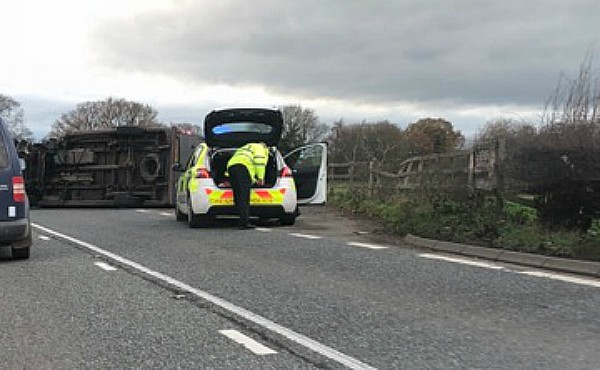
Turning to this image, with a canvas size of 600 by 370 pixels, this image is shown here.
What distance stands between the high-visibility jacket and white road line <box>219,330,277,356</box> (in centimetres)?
791

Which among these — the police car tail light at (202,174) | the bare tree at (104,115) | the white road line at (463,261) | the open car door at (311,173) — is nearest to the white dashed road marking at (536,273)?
the white road line at (463,261)

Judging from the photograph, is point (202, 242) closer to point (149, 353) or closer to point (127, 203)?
point (149, 353)

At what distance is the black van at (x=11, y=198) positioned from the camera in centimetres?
909

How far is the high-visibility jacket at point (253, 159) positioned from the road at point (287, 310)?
281 centimetres

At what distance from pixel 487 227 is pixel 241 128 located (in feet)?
18.6

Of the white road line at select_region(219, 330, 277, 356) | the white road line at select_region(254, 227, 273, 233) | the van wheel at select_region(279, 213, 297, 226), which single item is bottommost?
the white road line at select_region(219, 330, 277, 356)

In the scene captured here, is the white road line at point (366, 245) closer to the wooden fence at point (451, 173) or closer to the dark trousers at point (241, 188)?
the wooden fence at point (451, 173)

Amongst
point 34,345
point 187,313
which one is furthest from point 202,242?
point 34,345

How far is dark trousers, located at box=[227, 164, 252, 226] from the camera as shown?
1330cm

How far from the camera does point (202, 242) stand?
11.7 meters

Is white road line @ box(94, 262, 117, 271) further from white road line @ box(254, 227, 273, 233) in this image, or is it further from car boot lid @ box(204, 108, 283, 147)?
car boot lid @ box(204, 108, 283, 147)

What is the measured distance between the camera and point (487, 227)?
10.8 m

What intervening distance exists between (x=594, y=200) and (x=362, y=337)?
5.50 m

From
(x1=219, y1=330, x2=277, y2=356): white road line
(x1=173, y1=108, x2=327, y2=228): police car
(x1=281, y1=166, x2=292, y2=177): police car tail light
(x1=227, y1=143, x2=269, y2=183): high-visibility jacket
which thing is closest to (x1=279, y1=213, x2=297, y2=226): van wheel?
(x1=173, y1=108, x2=327, y2=228): police car
